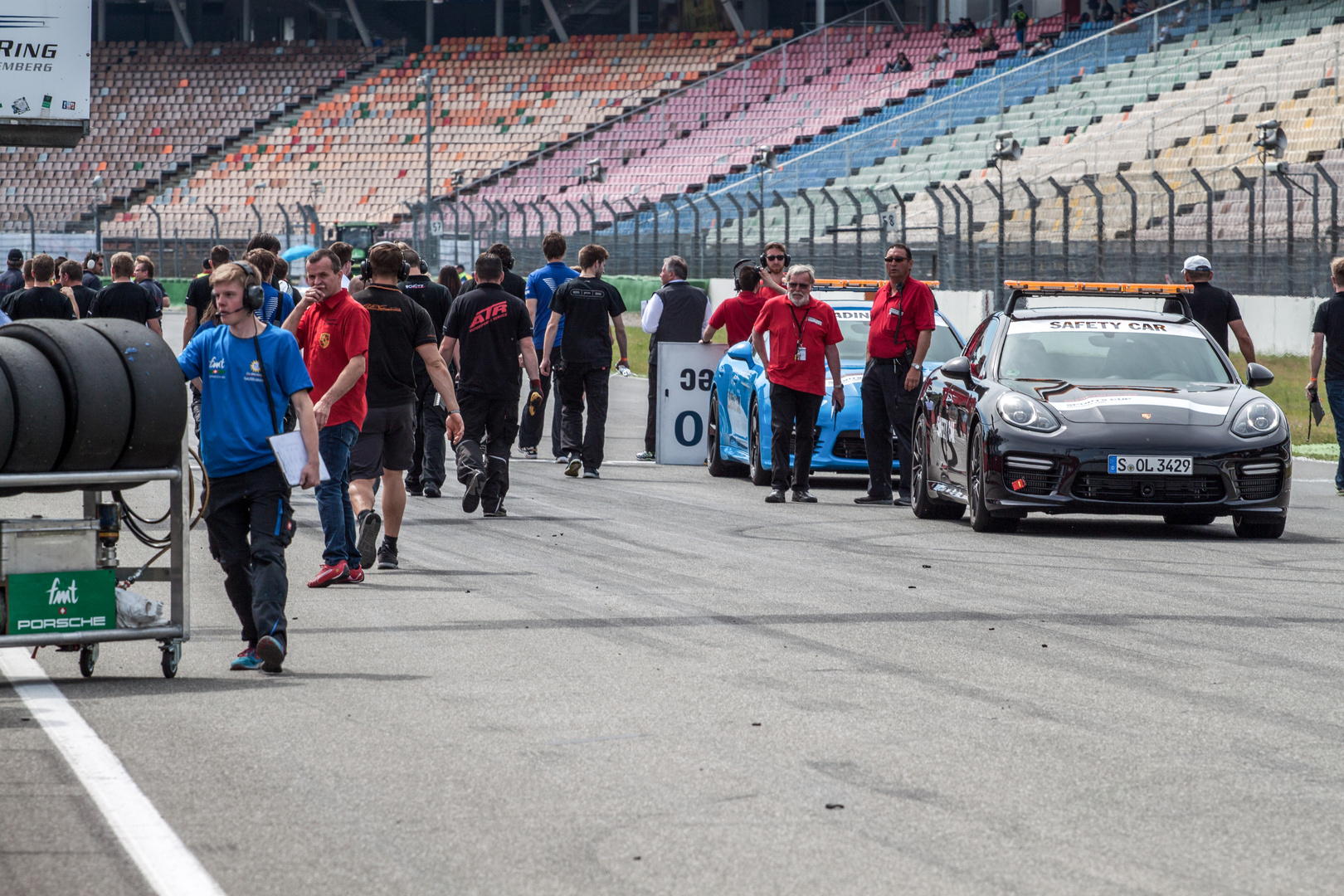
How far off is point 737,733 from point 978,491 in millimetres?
6014

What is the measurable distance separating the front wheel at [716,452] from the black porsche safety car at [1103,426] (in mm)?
3455

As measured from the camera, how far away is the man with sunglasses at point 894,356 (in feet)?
44.3

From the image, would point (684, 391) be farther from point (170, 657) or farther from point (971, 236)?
point (971, 236)

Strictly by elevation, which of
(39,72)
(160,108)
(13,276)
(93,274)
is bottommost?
(13,276)

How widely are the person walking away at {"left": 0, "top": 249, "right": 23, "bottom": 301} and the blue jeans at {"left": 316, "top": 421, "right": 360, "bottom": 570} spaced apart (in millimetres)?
11131

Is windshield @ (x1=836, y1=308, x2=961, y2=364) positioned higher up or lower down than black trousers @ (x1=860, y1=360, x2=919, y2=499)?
higher up

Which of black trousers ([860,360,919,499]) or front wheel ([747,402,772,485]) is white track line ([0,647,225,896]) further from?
A: front wheel ([747,402,772,485])

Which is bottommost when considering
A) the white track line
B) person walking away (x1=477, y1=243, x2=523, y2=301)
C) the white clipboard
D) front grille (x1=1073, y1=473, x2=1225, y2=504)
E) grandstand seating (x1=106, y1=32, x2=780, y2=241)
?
the white track line

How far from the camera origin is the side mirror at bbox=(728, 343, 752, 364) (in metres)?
15.4

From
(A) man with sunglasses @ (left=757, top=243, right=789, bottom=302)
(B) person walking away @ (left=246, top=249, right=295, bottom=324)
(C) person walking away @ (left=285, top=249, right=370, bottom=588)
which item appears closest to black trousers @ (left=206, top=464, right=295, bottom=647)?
(C) person walking away @ (left=285, top=249, right=370, bottom=588)

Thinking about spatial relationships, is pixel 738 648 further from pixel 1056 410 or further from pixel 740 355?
pixel 740 355

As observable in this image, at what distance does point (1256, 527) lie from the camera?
37.9 ft

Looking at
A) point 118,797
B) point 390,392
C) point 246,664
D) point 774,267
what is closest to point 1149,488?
point 390,392

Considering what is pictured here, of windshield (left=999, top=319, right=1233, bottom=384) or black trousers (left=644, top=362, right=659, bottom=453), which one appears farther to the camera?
black trousers (left=644, top=362, right=659, bottom=453)
